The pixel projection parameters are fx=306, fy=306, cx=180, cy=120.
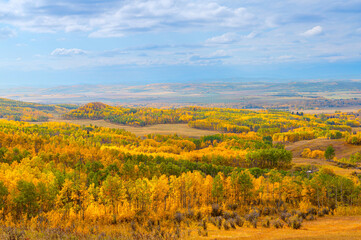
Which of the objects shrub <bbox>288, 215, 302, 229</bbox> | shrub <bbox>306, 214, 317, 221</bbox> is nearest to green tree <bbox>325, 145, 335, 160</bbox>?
shrub <bbox>306, 214, 317, 221</bbox>

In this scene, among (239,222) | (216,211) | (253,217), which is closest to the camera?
(239,222)

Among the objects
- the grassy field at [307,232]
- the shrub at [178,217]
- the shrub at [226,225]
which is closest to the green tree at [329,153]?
the grassy field at [307,232]

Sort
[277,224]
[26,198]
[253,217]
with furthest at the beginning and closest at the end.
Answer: [26,198] → [253,217] → [277,224]

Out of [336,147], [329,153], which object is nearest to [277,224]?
[329,153]

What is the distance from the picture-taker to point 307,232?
1921 inches

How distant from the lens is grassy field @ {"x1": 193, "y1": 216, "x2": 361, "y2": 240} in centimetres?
4478

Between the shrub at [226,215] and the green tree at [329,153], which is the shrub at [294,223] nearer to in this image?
the shrub at [226,215]

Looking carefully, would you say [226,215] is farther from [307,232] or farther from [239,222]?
[307,232]

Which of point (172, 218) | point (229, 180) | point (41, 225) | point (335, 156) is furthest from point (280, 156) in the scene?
point (41, 225)

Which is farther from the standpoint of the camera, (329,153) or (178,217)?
(329,153)

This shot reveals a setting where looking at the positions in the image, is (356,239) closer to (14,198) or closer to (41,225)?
(41,225)

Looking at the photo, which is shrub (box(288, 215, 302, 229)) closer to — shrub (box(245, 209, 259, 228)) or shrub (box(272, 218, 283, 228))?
shrub (box(272, 218, 283, 228))

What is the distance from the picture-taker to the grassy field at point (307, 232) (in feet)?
147

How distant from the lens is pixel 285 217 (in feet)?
190
